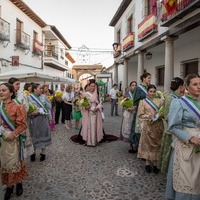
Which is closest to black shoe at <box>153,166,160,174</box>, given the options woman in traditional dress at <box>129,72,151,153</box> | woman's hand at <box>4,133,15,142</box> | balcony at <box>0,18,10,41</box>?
woman in traditional dress at <box>129,72,151,153</box>

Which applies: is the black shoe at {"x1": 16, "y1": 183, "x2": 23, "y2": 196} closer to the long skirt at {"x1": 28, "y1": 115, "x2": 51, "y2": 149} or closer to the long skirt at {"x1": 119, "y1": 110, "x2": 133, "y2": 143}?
the long skirt at {"x1": 28, "y1": 115, "x2": 51, "y2": 149}

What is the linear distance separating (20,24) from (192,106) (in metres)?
18.1

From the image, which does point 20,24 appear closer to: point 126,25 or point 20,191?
point 126,25

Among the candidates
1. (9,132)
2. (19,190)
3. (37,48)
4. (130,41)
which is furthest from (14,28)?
(19,190)

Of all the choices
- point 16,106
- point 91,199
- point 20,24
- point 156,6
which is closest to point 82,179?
point 91,199

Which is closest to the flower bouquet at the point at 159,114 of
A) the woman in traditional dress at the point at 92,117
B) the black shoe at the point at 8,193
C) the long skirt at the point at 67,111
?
the black shoe at the point at 8,193

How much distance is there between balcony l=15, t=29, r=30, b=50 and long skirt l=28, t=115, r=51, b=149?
12907 mm

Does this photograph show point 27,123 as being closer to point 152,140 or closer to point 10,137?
point 10,137

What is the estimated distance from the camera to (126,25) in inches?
678

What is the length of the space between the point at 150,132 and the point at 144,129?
132mm

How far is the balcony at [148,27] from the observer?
11.1 m

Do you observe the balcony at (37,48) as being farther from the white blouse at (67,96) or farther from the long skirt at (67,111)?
the long skirt at (67,111)

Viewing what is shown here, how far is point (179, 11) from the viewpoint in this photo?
26.8 ft

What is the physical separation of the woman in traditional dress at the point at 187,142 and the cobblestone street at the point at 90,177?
105cm
